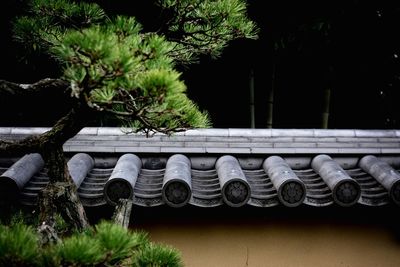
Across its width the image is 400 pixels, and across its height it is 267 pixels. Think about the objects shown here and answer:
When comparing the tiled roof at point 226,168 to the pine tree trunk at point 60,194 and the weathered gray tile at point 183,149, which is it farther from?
the pine tree trunk at point 60,194

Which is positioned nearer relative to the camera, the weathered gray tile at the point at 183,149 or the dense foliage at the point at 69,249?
the dense foliage at the point at 69,249

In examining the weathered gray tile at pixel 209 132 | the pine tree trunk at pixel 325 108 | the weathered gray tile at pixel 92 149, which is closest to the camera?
the weathered gray tile at pixel 92 149

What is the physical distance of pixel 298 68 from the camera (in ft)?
16.8

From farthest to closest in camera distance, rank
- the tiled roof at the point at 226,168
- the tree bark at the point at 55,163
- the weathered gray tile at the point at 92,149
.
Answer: the weathered gray tile at the point at 92,149
the tiled roof at the point at 226,168
the tree bark at the point at 55,163

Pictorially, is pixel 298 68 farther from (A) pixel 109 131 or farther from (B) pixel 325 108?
(A) pixel 109 131

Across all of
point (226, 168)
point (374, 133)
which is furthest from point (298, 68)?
point (226, 168)

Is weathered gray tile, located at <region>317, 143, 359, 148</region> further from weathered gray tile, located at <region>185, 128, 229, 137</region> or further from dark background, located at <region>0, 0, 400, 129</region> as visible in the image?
dark background, located at <region>0, 0, 400, 129</region>

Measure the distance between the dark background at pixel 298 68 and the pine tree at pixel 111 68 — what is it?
172cm

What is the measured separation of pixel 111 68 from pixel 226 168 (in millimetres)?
1792

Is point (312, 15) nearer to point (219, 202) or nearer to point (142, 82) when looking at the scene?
point (219, 202)

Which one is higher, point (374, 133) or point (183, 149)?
point (374, 133)

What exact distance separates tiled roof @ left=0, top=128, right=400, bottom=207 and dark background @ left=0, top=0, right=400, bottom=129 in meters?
1.13

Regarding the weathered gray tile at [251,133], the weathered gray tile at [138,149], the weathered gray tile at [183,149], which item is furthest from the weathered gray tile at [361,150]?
the weathered gray tile at [138,149]

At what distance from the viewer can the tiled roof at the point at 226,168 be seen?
9.48 feet
